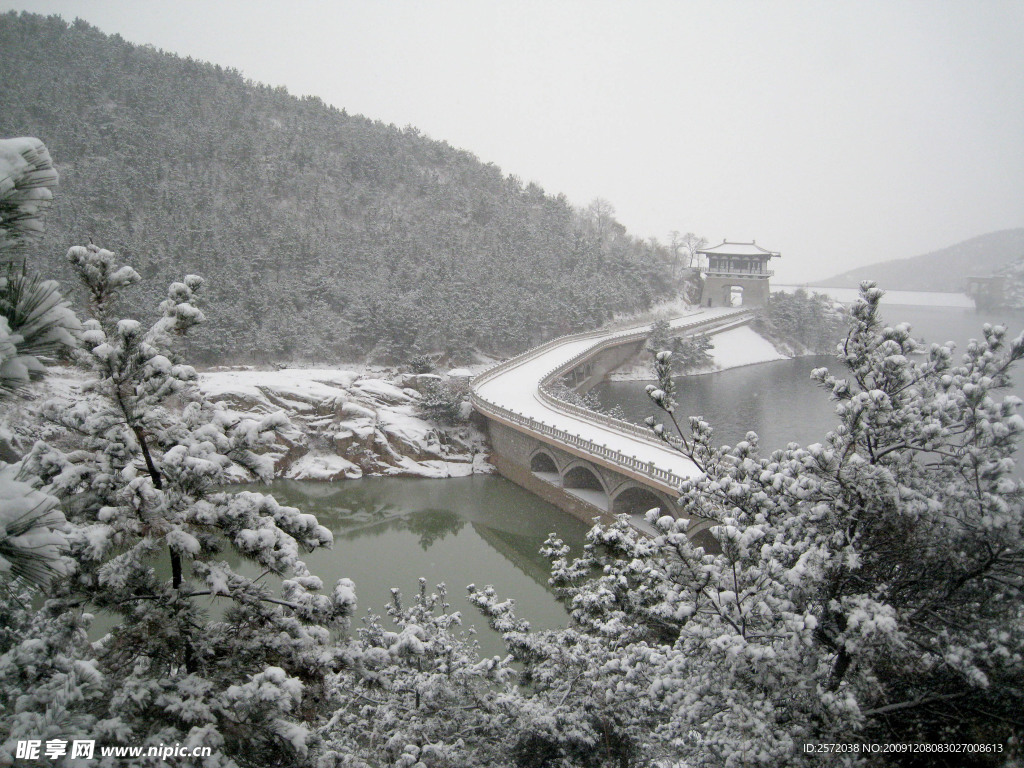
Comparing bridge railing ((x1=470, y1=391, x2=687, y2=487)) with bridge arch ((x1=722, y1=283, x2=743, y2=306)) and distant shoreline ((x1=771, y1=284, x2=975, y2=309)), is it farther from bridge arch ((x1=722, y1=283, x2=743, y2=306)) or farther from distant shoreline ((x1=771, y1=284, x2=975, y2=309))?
bridge arch ((x1=722, y1=283, x2=743, y2=306))

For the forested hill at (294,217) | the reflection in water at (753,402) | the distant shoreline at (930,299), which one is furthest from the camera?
the forested hill at (294,217)

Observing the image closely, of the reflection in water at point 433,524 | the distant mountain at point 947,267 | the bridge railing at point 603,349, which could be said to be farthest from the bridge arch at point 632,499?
the distant mountain at point 947,267

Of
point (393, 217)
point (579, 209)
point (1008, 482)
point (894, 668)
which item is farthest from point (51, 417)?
point (579, 209)

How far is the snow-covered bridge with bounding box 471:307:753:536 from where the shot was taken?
65.0 feet

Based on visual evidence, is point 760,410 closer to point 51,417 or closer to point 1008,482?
point 1008,482

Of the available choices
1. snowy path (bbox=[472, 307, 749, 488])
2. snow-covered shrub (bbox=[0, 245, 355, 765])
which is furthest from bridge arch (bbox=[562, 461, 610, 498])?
snow-covered shrub (bbox=[0, 245, 355, 765])

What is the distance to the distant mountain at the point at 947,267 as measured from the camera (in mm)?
25844

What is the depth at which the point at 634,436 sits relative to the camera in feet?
76.5

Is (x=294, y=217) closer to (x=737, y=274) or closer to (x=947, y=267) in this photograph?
(x=737, y=274)

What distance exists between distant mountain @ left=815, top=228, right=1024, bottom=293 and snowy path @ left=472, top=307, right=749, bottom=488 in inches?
530

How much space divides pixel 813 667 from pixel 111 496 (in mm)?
5692

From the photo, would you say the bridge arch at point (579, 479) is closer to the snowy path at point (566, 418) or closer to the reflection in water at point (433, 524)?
the snowy path at point (566, 418)

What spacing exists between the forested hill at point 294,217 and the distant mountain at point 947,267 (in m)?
26.5

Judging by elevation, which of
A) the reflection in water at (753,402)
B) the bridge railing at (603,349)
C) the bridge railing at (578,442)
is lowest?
the reflection in water at (753,402)
